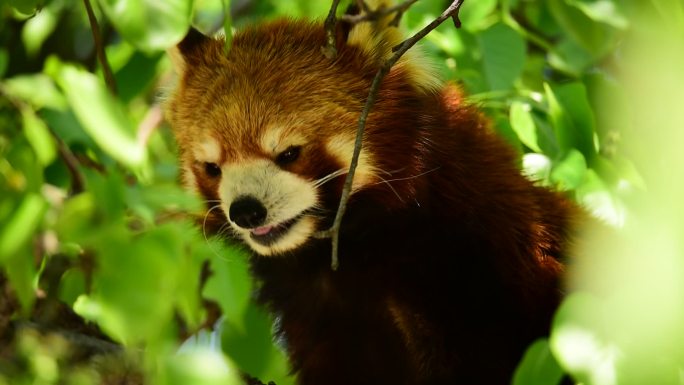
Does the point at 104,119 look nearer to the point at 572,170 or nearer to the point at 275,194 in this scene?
the point at 275,194

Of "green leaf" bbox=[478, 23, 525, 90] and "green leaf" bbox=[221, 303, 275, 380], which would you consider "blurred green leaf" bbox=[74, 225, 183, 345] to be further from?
"green leaf" bbox=[478, 23, 525, 90]

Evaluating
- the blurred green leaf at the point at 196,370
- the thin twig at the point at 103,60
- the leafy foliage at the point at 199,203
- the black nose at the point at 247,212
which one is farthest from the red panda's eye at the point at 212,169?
the blurred green leaf at the point at 196,370

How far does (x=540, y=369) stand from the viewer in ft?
6.02

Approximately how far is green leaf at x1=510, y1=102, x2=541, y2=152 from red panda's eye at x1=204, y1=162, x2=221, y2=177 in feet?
2.47

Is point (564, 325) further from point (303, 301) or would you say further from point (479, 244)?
point (303, 301)

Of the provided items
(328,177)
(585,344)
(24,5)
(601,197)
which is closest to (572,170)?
(601,197)

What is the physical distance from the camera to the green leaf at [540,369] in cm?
183

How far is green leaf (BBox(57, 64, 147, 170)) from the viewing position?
185 cm

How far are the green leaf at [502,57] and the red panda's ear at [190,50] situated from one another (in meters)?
0.77

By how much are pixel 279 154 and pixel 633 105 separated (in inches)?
42.4

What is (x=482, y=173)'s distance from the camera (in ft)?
8.54

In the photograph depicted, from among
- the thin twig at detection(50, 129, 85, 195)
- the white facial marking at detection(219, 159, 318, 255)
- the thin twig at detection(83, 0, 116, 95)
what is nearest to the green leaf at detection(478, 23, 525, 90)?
the white facial marking at detection(219, 159, 318, 255)

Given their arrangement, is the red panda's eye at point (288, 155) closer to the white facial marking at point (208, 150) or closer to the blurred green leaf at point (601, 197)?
the white facial marking at point (208, 150)

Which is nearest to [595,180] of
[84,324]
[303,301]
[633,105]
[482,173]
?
[482,173]
